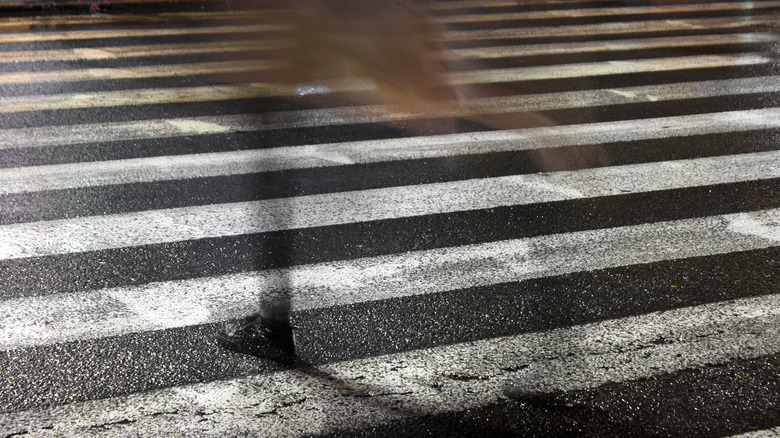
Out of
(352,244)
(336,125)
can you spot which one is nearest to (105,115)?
(336,125)

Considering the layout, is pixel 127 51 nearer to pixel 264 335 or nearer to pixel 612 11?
pixel 264 335

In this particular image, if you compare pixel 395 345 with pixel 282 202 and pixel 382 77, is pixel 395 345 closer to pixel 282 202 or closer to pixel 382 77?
pixel 282 202

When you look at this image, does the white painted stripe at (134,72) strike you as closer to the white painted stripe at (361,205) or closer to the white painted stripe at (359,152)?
the white painted stripe at (359,152)

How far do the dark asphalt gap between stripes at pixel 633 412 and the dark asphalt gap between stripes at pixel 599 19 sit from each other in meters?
6.60

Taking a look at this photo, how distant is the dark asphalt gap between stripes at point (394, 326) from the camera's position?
272 cm

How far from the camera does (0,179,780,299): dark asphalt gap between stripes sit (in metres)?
3.45

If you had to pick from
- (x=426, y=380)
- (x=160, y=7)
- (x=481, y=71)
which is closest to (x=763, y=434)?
(x=426, y=380)

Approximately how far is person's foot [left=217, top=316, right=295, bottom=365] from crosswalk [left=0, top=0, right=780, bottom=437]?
0.17 feet

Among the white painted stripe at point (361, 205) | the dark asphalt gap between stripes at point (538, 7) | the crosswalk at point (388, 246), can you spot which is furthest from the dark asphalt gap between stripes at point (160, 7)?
the white painted stripe at point (361, 205)

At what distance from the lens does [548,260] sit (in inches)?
141

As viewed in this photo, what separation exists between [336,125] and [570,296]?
9.24ft

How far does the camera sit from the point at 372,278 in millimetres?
3426

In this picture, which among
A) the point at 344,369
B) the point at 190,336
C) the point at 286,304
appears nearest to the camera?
the point at 344,369

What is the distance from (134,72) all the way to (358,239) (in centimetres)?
407
